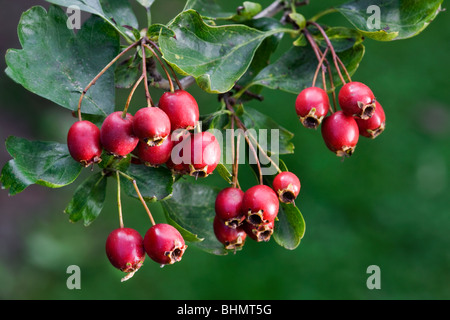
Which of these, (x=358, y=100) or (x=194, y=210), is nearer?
(x=358, y=100)

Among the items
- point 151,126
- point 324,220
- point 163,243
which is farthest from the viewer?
point 324,220

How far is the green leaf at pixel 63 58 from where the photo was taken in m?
1.14

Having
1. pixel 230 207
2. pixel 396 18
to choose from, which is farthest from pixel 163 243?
pixel 396 18

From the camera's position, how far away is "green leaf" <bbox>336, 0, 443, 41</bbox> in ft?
4.02

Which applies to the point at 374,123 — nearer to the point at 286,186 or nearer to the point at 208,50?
the point at 286,186

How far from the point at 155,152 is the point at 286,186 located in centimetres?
32

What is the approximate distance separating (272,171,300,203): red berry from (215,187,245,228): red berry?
9cm

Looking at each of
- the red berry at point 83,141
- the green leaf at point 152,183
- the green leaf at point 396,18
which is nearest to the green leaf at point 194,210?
the green leaf at point 152,183

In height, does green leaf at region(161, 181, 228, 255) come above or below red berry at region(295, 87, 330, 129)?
below

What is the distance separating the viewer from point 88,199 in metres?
1.29

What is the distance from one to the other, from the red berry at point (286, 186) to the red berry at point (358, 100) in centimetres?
20

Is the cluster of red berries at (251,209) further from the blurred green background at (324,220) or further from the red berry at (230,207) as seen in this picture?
the blurred green background at (324,220)

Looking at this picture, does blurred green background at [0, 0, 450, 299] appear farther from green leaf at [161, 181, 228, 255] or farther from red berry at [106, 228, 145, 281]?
red berry at [106, 228, 145, 281]

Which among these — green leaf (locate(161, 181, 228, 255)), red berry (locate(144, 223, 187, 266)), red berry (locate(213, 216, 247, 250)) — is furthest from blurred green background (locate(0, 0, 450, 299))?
red berry (locate(144, 223, 187, 266))
